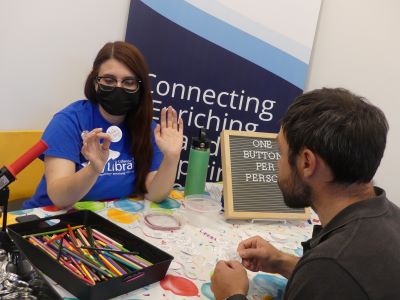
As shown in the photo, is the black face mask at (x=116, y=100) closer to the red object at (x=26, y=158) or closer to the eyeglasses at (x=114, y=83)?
the eyeglasses at (x=114, y=83)

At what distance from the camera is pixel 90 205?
1533 millimetres

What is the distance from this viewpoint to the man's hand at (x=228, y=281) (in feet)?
3.43

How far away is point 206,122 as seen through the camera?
2.37 m

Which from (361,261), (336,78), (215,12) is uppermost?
(215,12)

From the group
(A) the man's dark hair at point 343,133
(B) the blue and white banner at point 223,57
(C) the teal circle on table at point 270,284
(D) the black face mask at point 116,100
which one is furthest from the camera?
(B) the blue and white banner at point 223,57

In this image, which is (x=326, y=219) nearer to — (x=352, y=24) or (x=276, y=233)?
(x=276, y=233)

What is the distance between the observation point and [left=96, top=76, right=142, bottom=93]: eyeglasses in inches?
65.7

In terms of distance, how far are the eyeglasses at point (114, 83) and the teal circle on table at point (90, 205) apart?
1.45 feet

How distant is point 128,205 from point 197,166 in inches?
12.9

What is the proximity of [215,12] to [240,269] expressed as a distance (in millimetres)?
1533

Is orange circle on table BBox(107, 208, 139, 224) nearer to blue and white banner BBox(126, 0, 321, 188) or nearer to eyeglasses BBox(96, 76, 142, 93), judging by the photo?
eyeglasses BBox(96, 76, 142, 93)

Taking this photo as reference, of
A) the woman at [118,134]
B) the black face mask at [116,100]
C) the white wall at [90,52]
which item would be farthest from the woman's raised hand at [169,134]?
the white wall at [90,52]

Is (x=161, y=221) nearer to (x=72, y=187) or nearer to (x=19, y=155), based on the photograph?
(x=72, y=187)

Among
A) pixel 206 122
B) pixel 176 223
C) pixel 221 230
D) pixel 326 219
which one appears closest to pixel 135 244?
pixel 176 223
